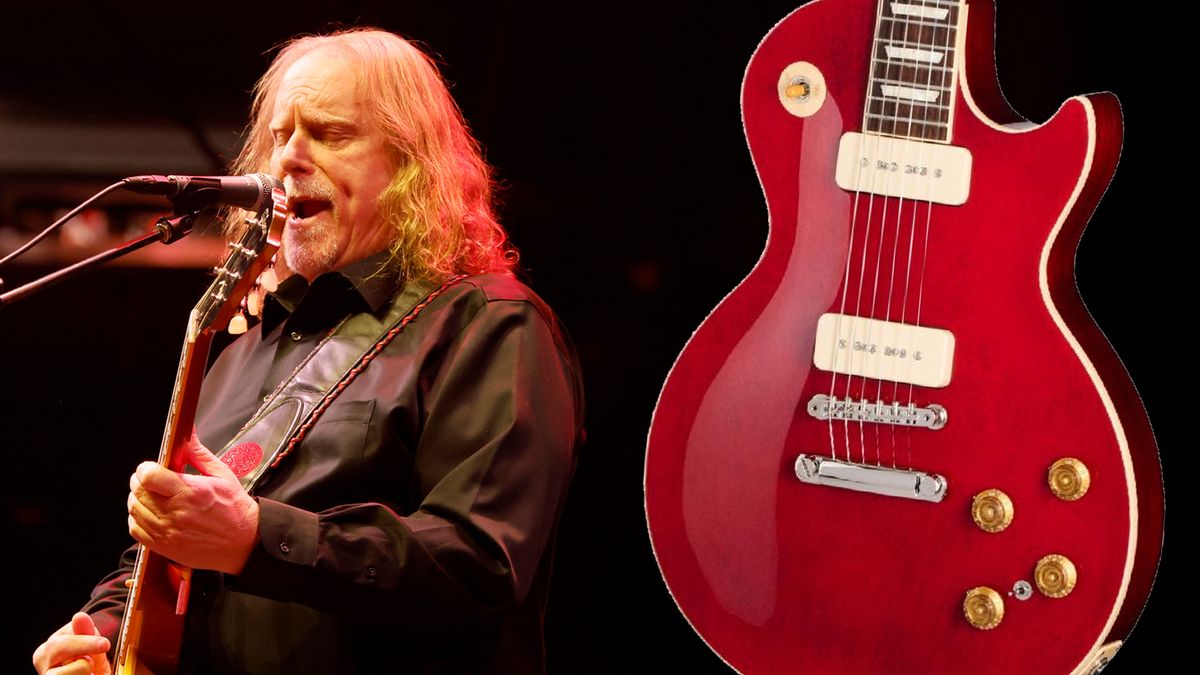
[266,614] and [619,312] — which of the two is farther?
[619,312]

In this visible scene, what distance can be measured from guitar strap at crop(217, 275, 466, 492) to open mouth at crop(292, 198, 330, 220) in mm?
216

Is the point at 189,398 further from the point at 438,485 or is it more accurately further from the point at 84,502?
the point at 84,502

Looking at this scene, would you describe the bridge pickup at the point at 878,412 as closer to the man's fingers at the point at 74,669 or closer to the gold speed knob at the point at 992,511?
the gold speed knob at the point at 992,511

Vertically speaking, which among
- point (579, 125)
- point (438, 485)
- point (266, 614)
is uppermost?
point (579, 125)

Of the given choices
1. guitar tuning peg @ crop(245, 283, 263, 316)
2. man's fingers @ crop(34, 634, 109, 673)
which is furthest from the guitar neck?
guitar tuning peg @ crop(245, 283, 263, 316)

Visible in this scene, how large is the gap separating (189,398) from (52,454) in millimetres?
1390

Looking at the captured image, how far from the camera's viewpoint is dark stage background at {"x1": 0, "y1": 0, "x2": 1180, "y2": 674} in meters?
2.15

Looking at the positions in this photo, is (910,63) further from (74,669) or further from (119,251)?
(74,669)

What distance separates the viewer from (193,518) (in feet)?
4.98

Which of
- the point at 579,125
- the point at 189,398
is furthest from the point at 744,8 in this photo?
the point at 189,398

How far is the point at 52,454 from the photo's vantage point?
9.21 feet

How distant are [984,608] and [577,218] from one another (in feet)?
4.31

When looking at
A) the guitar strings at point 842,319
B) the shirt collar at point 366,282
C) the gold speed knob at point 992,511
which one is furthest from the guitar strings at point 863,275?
the shirt collar at point 366,282

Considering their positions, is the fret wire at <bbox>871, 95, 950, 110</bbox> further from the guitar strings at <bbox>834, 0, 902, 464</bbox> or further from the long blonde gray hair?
the long blonde gray hair
